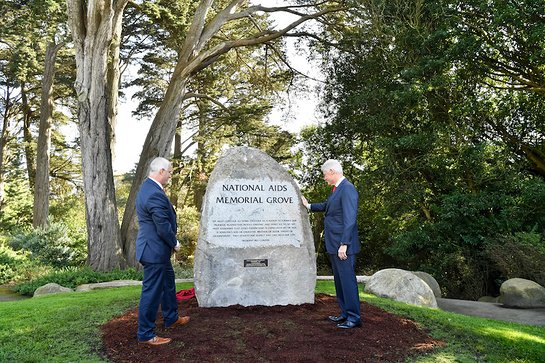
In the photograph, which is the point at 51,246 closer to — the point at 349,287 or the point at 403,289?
the point at 403,289

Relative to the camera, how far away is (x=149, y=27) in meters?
17.6

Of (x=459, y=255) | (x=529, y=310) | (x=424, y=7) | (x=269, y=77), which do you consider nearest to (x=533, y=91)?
(x=424, y=7)

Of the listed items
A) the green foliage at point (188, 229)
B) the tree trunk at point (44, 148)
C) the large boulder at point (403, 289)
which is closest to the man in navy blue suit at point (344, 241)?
the large boulder at point (403, 289)

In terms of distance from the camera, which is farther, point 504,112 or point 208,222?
point 504,112

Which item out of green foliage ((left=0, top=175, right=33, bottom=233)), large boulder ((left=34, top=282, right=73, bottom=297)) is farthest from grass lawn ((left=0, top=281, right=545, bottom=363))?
green foliage ((left=0, top=175, right=33, bottom=233))

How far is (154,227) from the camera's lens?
15.7 feet

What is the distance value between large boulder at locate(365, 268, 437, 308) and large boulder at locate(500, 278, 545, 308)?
2.17 meters

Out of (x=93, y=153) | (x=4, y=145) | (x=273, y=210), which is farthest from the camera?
(x=4, y=145)

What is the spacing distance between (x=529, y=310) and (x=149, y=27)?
49.7 feet

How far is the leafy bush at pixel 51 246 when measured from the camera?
14539 mm

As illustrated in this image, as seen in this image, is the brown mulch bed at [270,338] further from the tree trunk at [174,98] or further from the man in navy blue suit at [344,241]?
the tree trunk at [174,98]

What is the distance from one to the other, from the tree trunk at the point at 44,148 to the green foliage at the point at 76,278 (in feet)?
24.3

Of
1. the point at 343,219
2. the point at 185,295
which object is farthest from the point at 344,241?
the point at 185,295

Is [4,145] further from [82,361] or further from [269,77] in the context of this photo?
[82,361]
